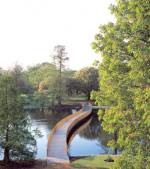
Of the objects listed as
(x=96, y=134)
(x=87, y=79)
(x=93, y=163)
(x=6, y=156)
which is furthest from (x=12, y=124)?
Answer: (x=87, y=79)

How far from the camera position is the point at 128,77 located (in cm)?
898

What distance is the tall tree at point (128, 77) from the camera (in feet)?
27.4

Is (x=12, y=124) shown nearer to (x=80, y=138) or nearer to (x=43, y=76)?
(x=80, y=138)

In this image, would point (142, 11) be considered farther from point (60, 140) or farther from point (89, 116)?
point (89, 116)

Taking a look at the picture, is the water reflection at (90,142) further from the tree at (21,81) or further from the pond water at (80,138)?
the tree at (21,81)

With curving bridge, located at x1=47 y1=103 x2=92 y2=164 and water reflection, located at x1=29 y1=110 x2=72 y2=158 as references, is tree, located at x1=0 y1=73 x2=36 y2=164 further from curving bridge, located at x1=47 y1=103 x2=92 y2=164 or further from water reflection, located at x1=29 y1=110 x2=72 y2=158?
water reflection, located at x1=29 y1=110 x2=72 y2=158

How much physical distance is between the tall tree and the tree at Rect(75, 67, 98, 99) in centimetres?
5848

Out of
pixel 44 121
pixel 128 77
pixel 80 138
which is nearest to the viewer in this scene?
pixel 128 77

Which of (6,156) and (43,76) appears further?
(43,76)

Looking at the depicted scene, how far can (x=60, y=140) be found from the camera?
2716cm

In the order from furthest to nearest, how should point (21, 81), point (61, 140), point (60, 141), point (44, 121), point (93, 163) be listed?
1. point (21, 81)
2. point (44, 121)
3. point (61, 140)
4. point (60, 141)
5. point (93, 163)

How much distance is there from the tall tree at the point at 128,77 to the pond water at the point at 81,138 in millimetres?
15766

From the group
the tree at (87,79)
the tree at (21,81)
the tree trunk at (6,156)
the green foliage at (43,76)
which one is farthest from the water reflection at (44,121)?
the tree at (87,79)

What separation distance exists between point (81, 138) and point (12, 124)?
51.9ft
